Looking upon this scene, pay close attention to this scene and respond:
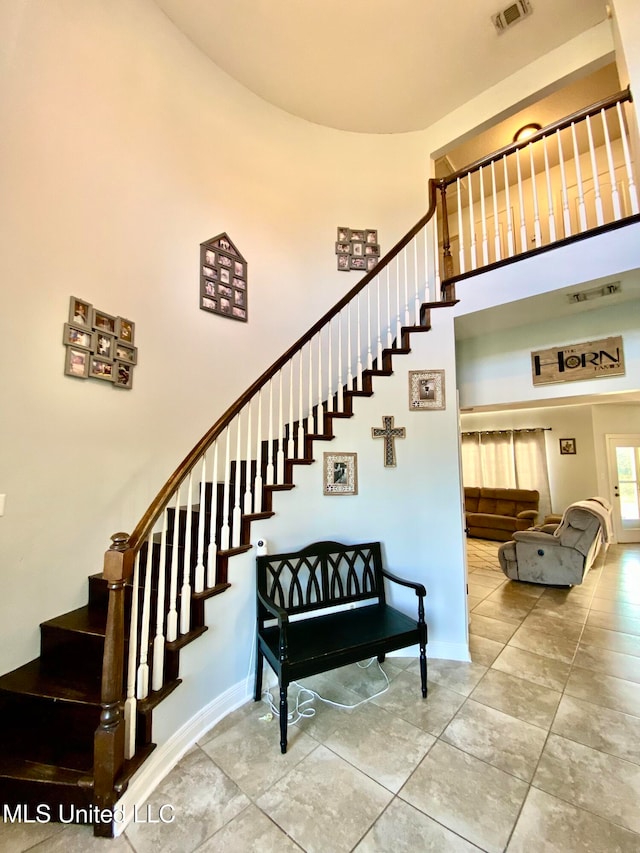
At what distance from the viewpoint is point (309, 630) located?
7.68ft

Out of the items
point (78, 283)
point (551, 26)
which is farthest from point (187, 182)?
point (551, 26)

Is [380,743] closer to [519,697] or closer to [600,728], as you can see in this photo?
[519,697]

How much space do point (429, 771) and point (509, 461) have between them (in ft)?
21.3

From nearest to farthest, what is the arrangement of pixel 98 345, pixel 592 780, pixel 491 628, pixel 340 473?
pixel 592 780 → pixel 98 345 → pixel 340 473 → pixel 491 628

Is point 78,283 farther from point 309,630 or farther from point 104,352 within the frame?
point 309,630

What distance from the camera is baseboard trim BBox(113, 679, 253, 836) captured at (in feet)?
4.86

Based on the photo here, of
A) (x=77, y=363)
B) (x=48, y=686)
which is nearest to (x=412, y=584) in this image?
(x=48, y=686)

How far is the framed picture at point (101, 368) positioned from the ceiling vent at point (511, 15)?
14.7 ft

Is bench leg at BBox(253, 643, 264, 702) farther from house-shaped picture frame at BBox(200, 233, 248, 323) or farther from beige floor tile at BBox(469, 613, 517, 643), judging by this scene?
house-shaped picture frame at BBox(200, 233, 248, 323)

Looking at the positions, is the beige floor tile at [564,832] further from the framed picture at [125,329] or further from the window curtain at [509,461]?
the window curtain at [509,461]

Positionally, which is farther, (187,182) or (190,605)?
(187,182)

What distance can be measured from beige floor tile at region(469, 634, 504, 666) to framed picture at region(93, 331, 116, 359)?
3.54 metres

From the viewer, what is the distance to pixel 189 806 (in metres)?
1.54

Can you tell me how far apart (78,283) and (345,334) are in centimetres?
249
